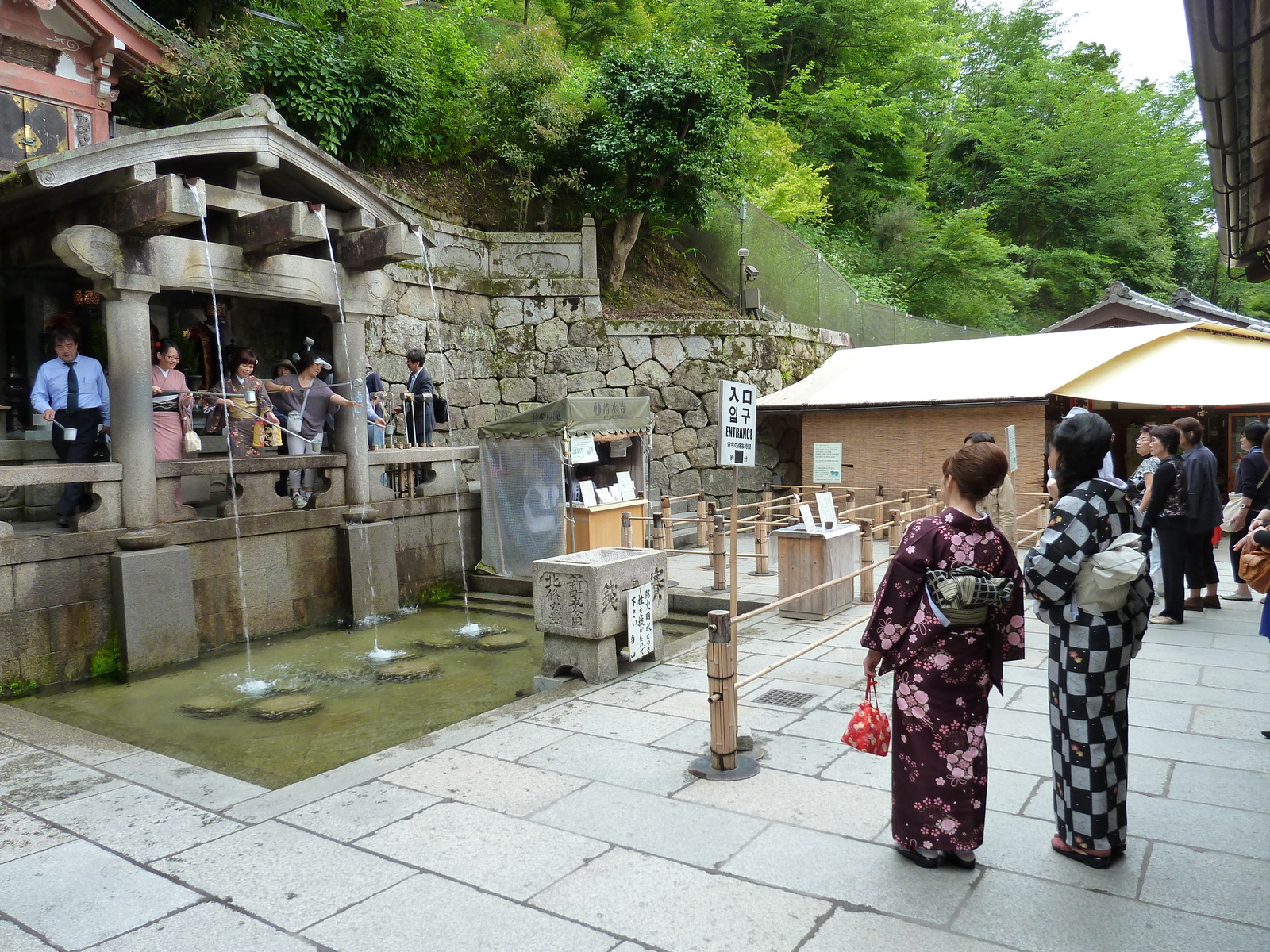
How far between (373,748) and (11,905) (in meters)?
2.52

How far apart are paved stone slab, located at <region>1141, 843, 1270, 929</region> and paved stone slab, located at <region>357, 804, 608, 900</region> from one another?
2372mm

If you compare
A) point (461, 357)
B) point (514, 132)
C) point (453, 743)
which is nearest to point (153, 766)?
point (453, 743)

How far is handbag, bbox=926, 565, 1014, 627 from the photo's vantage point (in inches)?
131

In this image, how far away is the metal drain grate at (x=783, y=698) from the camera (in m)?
6.05

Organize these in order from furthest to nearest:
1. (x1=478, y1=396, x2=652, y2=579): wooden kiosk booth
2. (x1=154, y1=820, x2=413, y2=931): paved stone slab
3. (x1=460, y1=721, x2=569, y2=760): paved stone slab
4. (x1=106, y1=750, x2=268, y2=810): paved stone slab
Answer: (x1=478, y1=396, x2=652, y2=579): wooden kiosk booth
(x1=460, y1=721, x2=569, y2=760): paved stone slab
(x1=106, y1=750, x2=268, y2=810): paved stone slab
(x1=154, y1=820, x2=413, y2=931): paved stone slab

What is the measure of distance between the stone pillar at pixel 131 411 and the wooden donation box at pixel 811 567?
6411 millimetres

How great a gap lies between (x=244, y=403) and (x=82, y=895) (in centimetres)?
678

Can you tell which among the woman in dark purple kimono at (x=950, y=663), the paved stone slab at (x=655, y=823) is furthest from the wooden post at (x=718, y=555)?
the woman in dark purple kimono at (x=950, y=663)

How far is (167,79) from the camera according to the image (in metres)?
12.8

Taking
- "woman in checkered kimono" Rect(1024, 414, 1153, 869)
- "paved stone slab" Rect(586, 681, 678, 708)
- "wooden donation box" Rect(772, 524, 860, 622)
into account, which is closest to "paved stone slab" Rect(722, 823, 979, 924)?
"woman in checkered kimono" Rect(1024, 414, 1153, 869)

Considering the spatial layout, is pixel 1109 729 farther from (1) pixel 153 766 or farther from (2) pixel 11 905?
(1) pixel 153 766

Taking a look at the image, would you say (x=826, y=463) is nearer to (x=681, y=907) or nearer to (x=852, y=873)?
(x=852, y=873)

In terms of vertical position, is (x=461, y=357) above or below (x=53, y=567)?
above

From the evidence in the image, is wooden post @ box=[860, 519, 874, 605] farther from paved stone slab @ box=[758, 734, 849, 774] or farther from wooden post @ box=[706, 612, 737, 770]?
wooden post @ box=[706, 612, 737, 770]
